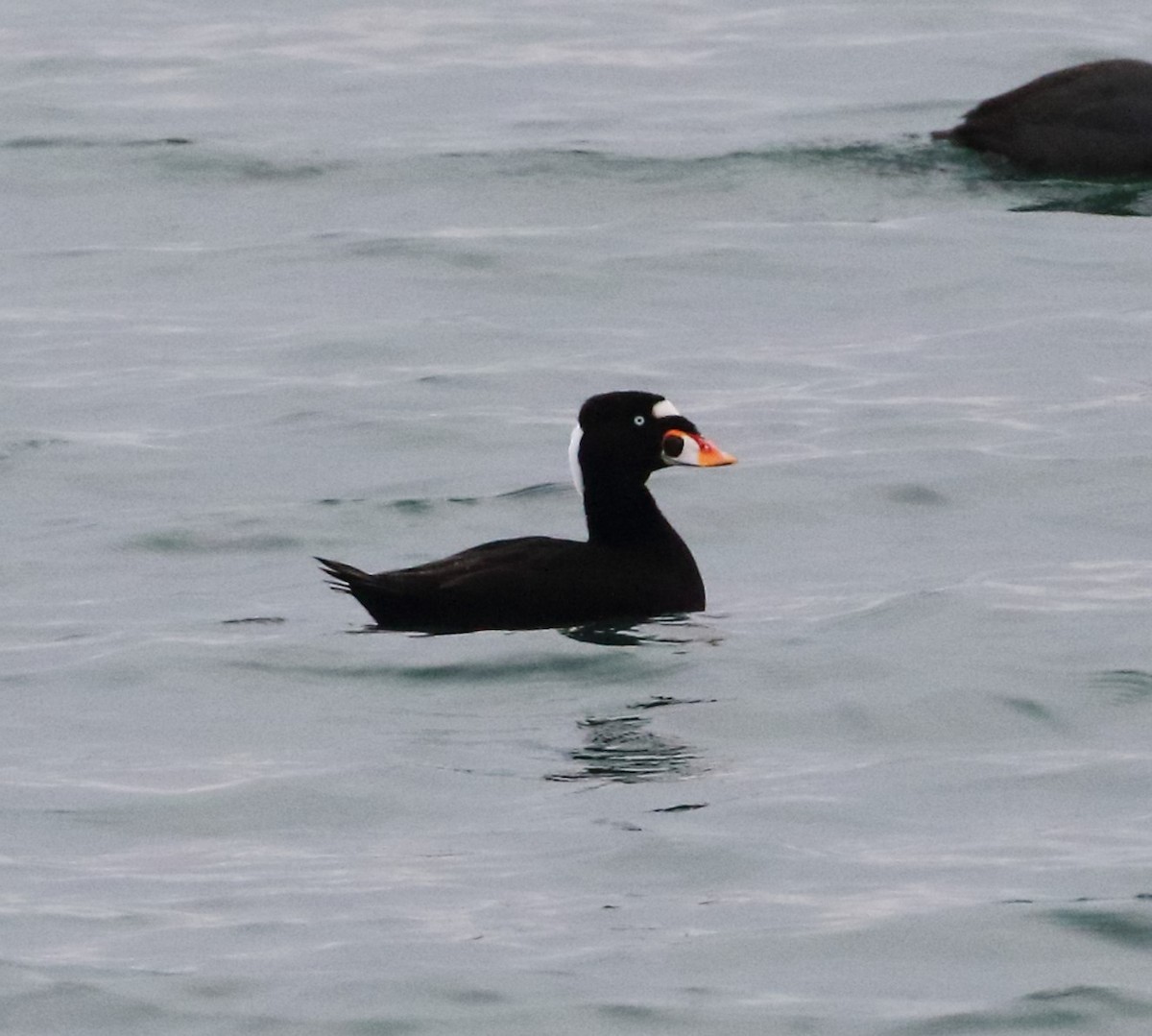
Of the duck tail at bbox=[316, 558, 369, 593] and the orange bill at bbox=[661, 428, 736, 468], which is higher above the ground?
the orange bill at bbox=[661, 428, 736, 468]

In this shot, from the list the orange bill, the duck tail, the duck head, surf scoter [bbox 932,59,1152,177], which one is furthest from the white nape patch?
surf scoter [bbox 932,59,1152,177]

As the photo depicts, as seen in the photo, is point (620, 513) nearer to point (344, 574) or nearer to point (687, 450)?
point (687, 450)

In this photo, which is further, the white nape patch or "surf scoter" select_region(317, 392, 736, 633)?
the white nape patch

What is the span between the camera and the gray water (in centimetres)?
673

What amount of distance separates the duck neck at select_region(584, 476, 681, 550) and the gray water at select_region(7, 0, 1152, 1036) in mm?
358

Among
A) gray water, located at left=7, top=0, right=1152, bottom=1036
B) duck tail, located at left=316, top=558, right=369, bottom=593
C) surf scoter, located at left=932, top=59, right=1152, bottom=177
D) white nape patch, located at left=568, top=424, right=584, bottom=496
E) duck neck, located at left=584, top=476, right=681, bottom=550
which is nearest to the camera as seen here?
gray water, located at left=7, top=0, right=1152, bottom=1036

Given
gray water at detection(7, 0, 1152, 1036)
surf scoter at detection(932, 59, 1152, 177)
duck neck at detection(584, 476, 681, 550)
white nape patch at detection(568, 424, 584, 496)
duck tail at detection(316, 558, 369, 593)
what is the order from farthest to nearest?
surf scoter at detection(932, 59, 1152, 177) < white nape patch at detection(568, 424, 584, 496) < duck neck at detection(584, 476, 681, 550) < duck tail at detection(316, 558, 369, 593) < gray water at detection(7, 0, 1152, 1036)

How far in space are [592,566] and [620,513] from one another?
33 cm

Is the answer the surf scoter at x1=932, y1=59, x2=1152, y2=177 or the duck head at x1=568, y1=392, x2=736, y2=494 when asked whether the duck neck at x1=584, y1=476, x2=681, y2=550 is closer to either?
the duck head at x1=568, y1=392, x2=736, y2=494

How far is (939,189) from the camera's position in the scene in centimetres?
1583

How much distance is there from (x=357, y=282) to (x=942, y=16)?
7.42 m

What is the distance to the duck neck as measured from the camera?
32.7 feet

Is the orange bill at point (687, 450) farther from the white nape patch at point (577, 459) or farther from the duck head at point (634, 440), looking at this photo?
the white nape patch at point (577, 459)

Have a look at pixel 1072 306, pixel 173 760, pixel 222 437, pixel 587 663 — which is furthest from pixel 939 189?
pixel 173 760
